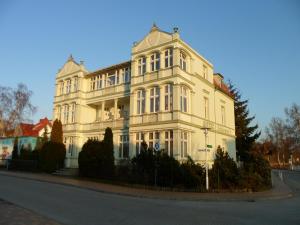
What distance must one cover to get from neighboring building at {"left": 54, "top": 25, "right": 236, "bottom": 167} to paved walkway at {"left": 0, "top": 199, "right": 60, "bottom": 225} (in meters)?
10.7

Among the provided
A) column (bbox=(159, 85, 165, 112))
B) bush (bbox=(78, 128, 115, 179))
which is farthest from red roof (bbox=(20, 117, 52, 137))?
column (bbox=(159, 85, 165, 112))

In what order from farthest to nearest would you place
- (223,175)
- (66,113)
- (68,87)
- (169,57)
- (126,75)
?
1. (68,87)
2. (66,113)
3. (126,75)
4. (169,57)
5. (223,175)

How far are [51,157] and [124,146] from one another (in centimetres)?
867

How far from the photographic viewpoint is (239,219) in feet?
34.6

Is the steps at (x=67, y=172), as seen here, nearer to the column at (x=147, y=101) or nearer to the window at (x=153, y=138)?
the window at (x=153, y=138)

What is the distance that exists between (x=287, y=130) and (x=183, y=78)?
54.9 m

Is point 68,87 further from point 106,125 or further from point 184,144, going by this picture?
point 184,144

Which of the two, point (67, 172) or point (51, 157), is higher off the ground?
point (51, 157)

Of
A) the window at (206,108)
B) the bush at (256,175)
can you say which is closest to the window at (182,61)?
the window at (206,108)

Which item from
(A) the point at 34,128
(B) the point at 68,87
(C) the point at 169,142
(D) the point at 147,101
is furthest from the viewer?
(A) the point at 34,128

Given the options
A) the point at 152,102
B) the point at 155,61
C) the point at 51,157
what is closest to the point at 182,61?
the point at 155,61

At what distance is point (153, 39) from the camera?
27344mm

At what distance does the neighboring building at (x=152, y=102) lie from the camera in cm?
2520

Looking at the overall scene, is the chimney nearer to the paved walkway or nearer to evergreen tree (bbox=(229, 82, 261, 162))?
evergreen tree (bbox=(229, 82, 261, 162))
